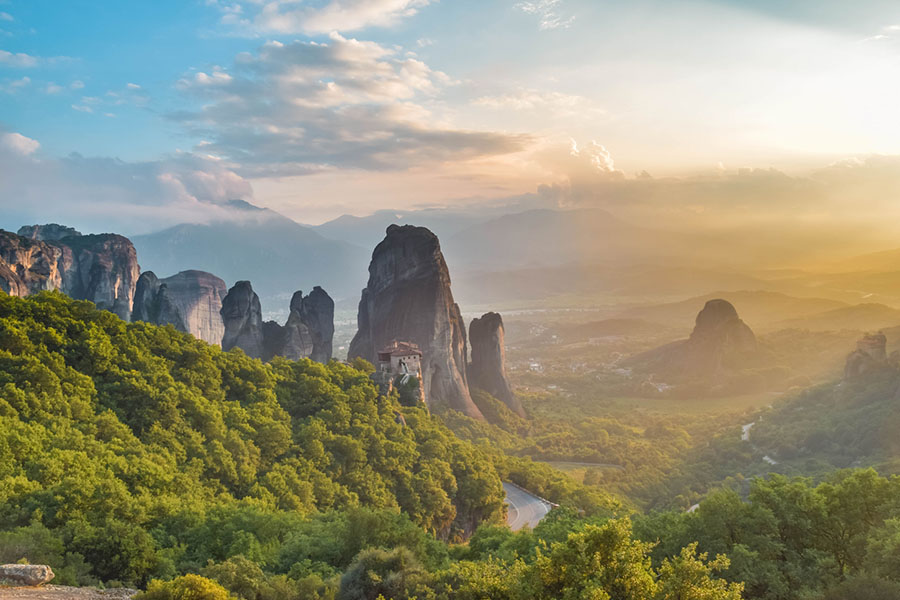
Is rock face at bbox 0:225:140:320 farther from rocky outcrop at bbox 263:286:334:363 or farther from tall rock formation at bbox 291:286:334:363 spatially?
tall rock formation at bbox 291:286:334:363

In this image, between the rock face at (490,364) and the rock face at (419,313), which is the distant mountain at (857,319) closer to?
the rock face at (490,364)

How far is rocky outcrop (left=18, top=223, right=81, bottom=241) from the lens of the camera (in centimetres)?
9888

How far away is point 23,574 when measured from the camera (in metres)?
18.2

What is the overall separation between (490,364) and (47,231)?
78.3 m

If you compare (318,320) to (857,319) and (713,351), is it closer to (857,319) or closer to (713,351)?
Result: (713,351)

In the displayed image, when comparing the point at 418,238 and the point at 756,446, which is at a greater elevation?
the point at 418,238

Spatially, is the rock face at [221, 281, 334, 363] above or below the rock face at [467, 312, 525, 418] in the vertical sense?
above

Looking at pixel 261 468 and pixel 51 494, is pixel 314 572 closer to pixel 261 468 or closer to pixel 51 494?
pixel 51 494

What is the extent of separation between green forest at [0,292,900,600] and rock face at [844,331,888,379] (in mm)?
59574

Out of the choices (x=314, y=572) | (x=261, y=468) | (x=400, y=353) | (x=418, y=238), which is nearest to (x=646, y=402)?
(x=418, y=238)

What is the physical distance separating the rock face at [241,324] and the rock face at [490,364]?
3738 cm

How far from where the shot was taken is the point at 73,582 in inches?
790

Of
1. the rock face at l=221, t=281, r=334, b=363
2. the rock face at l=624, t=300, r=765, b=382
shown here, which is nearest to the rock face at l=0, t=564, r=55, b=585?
the rock face at l=221, t=281, r=334, b=363

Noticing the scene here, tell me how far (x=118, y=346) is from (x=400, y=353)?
3503cm
